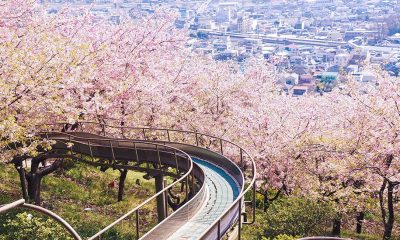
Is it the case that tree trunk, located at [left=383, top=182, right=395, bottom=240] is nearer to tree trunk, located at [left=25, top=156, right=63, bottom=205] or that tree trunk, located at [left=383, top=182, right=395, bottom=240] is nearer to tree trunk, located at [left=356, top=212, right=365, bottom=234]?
tree trunk, located at [left=356, top=212, right=365, bottom=234]

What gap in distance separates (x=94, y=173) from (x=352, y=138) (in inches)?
572

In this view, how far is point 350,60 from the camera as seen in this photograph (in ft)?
458

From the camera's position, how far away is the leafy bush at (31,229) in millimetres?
13672

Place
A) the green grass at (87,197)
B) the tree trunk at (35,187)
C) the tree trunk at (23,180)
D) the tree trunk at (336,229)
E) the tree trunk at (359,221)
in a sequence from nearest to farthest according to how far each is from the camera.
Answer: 1. the green grass at (87,197)
2. the tree trunk at (35,187)
3. the tree trunk at (23,180)
4. the tree trunk at (336,229)
5. the tree trunk at (359,221)

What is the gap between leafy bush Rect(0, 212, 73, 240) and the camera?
1367 centimetres

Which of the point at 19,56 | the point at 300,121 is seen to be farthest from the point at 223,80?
the point at 19,56

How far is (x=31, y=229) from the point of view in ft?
45.3

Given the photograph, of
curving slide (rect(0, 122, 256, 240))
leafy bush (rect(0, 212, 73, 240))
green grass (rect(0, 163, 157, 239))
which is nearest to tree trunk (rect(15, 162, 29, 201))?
green grass (rect(0, 163, 157, 239))

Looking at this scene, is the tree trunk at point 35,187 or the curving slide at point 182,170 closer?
the curving slide at point 182,170

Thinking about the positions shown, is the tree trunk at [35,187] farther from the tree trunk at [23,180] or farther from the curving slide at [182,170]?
the curving slide at [182,170]

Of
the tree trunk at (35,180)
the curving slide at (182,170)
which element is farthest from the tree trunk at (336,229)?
the tree trunk at (35,180)

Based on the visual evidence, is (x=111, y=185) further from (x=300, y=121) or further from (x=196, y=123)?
(x=300, y=121)

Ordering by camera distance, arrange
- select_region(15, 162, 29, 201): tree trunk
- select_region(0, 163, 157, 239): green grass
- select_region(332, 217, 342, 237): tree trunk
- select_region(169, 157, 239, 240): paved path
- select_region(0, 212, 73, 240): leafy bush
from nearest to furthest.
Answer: select_region(169, 157, 239, 240): paved path → select_region(0, 212, 73, 240): leafy bush → select_region(0, 163, 157, 239): green grass → select_region(15, 162, 29, 201): tree trunk → select_region(332, 217, 342, 237): tree trunk

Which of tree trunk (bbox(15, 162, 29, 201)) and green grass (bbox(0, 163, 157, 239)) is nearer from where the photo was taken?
green grass (bbox(0, 163, 157, 239))
